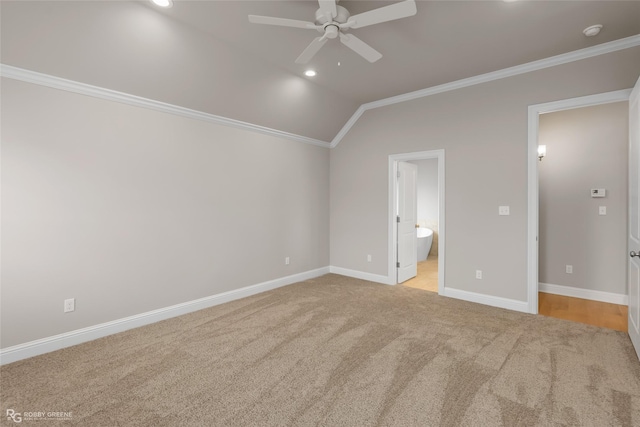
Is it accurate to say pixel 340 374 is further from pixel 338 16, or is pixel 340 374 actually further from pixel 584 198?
pixel 584 198

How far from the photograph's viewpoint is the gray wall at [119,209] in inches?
101

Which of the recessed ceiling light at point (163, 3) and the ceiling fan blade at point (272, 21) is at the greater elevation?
the recessed ceiling light at point (163, 3)

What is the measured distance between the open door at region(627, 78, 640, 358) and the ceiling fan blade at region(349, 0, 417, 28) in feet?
7.29

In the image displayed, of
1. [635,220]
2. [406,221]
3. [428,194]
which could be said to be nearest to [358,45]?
[635,220]

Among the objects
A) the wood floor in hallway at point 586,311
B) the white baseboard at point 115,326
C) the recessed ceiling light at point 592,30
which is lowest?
the wood floor in hallway at point 586,311

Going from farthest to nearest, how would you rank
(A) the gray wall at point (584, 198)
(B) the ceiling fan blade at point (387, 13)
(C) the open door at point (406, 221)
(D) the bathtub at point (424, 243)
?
(D) the bathtub at point (424, 243)
(C) the open door at point (406, 221)
(A) the gray wall at point (584, 198)
(B) the ceiling fan blade at point (387, 13)

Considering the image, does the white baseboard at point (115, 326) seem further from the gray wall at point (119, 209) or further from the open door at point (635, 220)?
the open door at point (635, 220)

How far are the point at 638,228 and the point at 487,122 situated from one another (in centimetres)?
193

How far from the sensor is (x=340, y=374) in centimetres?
236

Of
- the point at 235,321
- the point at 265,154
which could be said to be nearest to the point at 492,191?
the point at 265,154

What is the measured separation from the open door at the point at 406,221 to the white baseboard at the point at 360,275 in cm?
26

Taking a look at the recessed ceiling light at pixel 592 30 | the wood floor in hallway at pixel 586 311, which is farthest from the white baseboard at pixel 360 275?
the recessed ceiling light at pixel 592 30

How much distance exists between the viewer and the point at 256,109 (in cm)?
406
